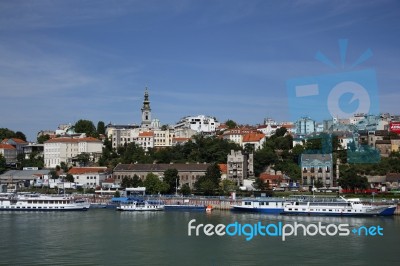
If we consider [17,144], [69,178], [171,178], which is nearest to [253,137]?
[171,178]

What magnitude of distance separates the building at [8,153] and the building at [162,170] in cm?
1387

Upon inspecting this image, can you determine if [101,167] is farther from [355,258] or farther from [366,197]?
[355,258]

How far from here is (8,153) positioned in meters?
43.8

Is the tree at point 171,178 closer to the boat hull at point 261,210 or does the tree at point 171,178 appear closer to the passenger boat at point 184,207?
the passenger boat at point 184,207

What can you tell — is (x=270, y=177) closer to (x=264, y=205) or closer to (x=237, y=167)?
(x=237, y=167)

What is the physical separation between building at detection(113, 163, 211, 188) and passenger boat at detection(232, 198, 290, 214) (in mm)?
7613

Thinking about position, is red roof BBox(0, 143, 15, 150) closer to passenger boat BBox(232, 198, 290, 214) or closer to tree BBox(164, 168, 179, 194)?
tree BBox(164, 168, 179, 194)

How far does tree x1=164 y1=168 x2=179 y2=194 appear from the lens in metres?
30.2

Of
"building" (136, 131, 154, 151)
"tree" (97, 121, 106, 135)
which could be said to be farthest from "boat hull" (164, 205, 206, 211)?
"tree" (97, 121, 106, 135)

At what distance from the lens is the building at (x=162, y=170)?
3184 cm

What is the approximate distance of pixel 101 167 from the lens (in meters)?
36.9

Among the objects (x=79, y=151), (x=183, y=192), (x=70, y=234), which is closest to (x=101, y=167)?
(x=79, y=151)

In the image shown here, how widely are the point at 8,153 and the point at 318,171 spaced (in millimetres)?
26083

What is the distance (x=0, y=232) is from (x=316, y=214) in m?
12.2
